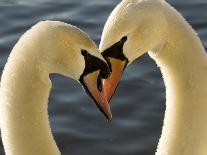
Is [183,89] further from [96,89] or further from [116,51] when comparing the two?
[96,89]

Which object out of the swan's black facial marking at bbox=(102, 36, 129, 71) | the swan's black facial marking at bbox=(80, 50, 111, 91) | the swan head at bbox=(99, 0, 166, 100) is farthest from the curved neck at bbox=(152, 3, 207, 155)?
the swan's black facial marking at bbox=(80, 50, 111, 91)

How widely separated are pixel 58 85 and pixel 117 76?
4.21m

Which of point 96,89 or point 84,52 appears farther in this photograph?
point 96,89

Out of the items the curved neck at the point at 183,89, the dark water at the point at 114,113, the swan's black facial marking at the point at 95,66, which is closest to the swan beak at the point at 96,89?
the swan's black facial marking at the point at 95,66

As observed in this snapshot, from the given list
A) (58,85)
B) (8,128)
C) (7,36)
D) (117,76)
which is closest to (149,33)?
(117,76)

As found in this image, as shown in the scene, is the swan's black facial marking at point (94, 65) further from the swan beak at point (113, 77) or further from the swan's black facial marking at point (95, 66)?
the swan beak at point (113, 77)

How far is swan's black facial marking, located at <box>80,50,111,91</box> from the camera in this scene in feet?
20.5

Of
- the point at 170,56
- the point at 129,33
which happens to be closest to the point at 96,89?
the point at 129,33

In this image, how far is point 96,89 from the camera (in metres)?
6.60

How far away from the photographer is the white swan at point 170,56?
6793 mm

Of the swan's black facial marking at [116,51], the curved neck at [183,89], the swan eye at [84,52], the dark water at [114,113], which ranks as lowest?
the dark water at [114,113]

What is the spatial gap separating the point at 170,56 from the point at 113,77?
0.59m

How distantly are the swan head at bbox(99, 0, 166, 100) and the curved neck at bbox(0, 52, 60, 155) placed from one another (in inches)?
32.1

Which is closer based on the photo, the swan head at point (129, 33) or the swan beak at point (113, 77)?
the swan head at point (129, 33)
